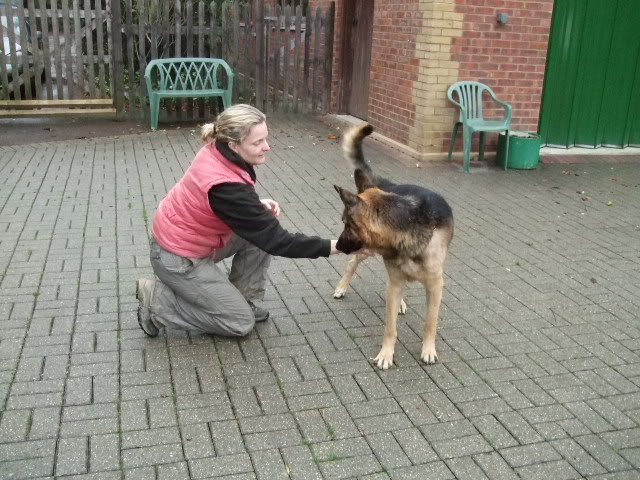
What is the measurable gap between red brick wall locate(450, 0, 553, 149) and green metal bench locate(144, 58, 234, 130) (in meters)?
4.03

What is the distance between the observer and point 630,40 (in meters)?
9.60

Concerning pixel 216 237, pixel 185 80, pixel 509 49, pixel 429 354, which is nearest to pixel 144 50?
pixel 185 80

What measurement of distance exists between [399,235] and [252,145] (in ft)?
3.21

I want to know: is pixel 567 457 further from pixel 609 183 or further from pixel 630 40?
pixel 630 40

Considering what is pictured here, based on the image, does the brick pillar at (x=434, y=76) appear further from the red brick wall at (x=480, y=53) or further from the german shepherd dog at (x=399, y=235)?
the german shepherd dog at (x=399, y=235)

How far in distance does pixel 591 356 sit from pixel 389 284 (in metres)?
1.35

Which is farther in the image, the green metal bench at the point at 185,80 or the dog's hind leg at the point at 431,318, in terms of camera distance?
the green metal bench at the point at 185,80

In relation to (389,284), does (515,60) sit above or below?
above

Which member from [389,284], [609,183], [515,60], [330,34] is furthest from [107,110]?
[389,284]

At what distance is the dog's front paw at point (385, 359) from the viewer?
12.5 feet

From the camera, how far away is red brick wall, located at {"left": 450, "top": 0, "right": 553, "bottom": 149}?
8758 millimetres

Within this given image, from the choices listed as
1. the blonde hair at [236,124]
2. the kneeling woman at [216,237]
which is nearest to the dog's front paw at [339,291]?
the kneeling woman at [216,237]

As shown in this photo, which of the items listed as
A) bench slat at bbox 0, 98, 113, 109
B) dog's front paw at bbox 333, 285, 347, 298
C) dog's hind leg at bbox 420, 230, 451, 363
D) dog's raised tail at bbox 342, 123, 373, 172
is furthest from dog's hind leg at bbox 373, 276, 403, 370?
bench slat at bbox 0, 98, 113, 109

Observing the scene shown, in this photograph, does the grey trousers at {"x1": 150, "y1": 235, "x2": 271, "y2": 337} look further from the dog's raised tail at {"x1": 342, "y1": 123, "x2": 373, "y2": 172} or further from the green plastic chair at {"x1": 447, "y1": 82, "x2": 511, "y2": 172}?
the green plastic chair at {"x1": 447, "y1": 82, "x2": 511, "y2": 172}
